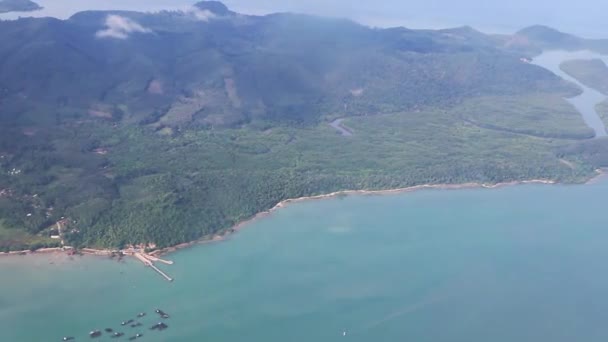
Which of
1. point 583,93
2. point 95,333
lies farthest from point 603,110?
point 95,333

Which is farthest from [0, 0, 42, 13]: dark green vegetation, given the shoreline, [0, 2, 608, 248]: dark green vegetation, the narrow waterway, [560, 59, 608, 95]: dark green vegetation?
[560, 59, 608, 95]: dark green vegetation

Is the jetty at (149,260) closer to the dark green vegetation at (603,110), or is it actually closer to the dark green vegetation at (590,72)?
the dark green vegetation at (603,110)

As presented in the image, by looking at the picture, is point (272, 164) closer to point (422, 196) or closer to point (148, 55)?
point (422, 196)

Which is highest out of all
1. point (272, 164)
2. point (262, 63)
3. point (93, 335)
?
point (262, 63)

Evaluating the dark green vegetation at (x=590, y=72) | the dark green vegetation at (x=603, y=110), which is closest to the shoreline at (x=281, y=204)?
the dark green vegetation at (x=603, y=110)

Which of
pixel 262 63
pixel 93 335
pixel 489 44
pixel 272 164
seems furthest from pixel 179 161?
pixel 489 44

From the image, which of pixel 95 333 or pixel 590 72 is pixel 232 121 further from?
pixel 590 72
